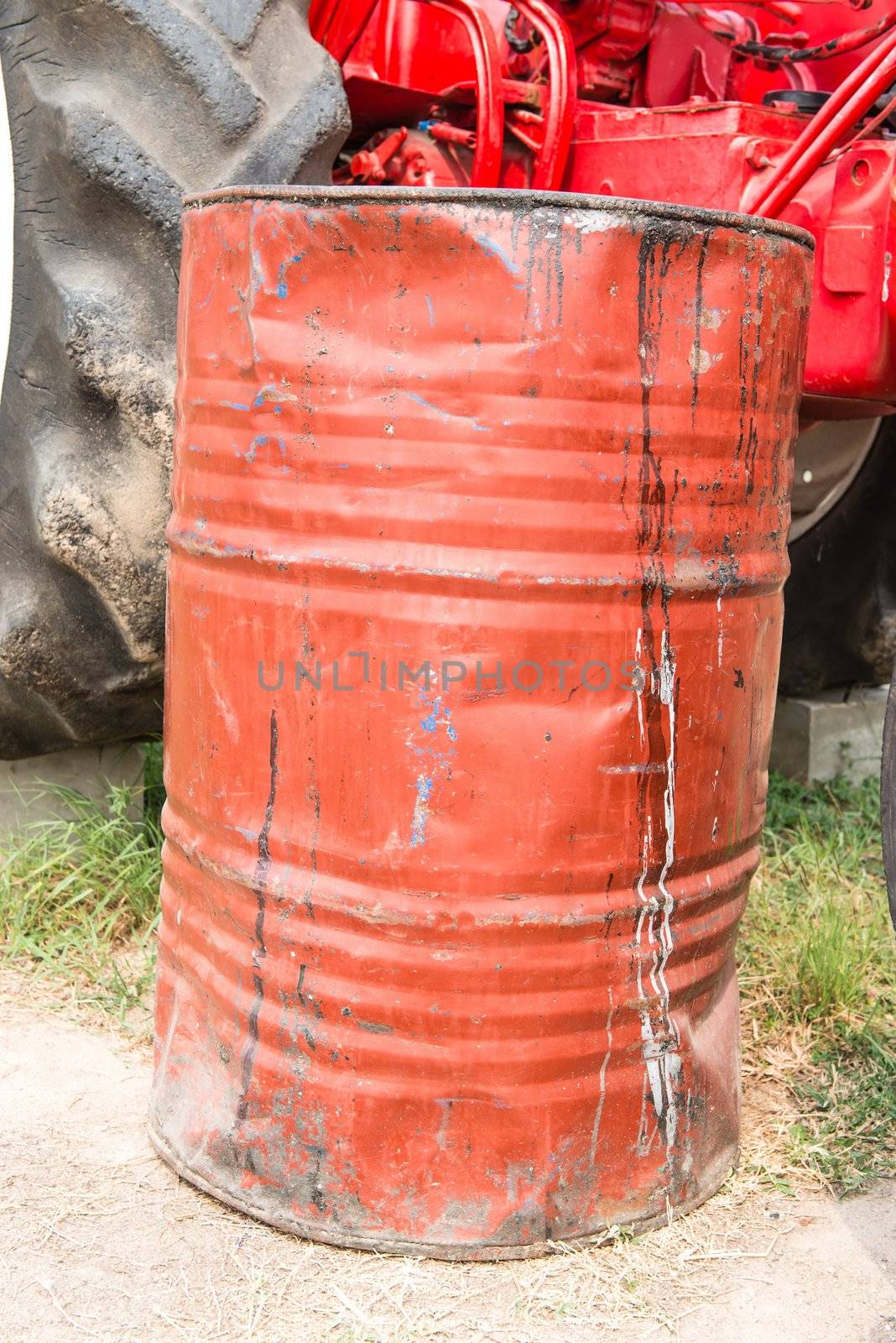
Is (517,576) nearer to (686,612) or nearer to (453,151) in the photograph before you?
(686,612)

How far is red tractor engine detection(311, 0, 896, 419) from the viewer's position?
212 cm

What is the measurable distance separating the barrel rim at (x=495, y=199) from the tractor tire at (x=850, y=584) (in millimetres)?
1721

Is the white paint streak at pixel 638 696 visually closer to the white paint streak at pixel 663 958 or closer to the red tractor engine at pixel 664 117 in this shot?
the white paint streak at pixel 663 958

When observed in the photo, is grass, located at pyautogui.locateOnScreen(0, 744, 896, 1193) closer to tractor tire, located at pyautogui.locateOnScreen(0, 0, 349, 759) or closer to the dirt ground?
the dirt ground

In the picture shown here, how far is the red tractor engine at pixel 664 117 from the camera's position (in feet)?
6.97

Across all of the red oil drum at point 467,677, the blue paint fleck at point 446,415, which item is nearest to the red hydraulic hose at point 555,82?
the red oil drum at point 467,677

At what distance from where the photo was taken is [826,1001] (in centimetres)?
244

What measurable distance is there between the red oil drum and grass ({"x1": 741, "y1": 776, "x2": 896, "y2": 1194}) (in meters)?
0.30

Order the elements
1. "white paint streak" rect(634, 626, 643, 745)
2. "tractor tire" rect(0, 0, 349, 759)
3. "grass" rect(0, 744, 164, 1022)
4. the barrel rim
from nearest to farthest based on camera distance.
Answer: the barrel rim, "white paint streak" rect(634, 626, 643, 745), "tractor tire" rect(0, 0, 349, 759), "grass" rect(0, 744, 164, 1022)

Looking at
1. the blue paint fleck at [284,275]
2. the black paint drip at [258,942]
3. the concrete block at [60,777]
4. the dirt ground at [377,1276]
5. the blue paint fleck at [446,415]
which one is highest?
the blue paint fleck at [284,275]

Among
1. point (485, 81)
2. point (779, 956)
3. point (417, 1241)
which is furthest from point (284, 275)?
point (779, 956)

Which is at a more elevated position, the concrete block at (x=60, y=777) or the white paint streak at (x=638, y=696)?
the white paint streak at (x=638, y=696)

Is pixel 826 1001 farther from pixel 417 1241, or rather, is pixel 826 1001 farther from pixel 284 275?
pixel 284 275

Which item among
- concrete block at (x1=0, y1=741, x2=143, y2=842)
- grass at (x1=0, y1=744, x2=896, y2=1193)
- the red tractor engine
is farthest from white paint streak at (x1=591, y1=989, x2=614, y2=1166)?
concrete block at (x1=0, y1=741, x2=143, y2=842)
